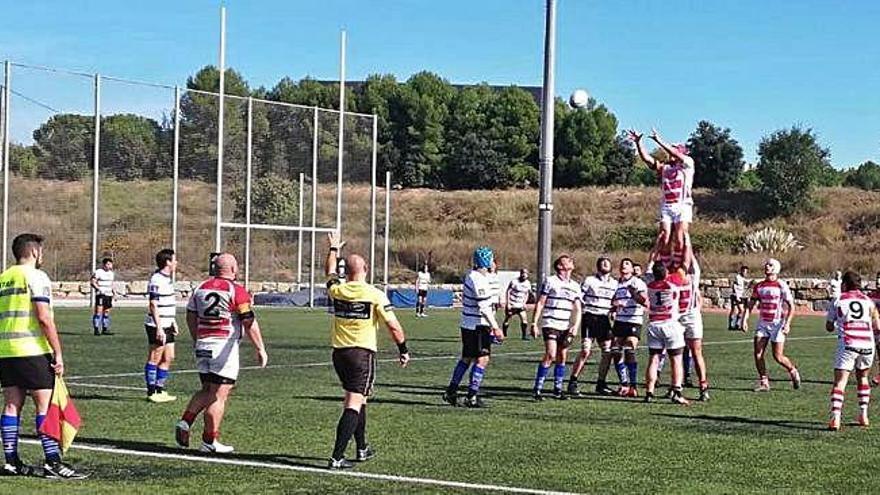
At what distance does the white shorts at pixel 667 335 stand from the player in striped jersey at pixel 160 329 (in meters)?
6.69

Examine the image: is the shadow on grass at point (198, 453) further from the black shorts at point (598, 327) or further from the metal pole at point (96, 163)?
the metal pole at point (96, 163)

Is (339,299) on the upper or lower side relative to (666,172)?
lower

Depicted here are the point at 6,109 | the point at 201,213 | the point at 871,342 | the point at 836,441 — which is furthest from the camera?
the point at 201,213

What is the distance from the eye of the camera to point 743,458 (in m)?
13.4

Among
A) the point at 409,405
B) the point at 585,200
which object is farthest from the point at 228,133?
the point at 585,200

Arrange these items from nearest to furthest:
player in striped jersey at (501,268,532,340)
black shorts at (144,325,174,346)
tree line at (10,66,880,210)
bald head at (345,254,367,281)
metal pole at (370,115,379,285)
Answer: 1. bald head at (345,254,367,281)
2. black shorts at (144,325,174,346)
3. player in striped jersey at (501,268,532,340)
4. metal pole at (370,115,379,285)
5. tree line at (10,66,880,210)

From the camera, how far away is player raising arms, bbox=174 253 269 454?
12.9m

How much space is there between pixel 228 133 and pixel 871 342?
31.0 meters

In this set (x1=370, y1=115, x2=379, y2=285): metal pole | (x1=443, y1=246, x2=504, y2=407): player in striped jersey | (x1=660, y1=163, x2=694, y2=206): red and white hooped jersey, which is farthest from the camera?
(x1=370, y1=115, x2=379, y2=285): metal pole

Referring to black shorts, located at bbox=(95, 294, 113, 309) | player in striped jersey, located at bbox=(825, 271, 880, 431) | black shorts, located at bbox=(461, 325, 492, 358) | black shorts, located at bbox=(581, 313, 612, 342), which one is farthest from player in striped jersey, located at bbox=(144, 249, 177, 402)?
black shorts, located at bbox=(95, 294, 113, 309)

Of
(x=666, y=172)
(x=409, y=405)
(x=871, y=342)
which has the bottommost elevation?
(x=409, y=405)

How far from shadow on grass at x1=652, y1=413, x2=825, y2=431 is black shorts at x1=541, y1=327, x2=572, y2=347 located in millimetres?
2059

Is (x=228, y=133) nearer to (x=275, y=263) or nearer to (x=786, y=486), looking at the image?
(x=275, y=263)

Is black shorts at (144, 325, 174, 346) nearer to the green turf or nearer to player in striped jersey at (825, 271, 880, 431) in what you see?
the green turf
